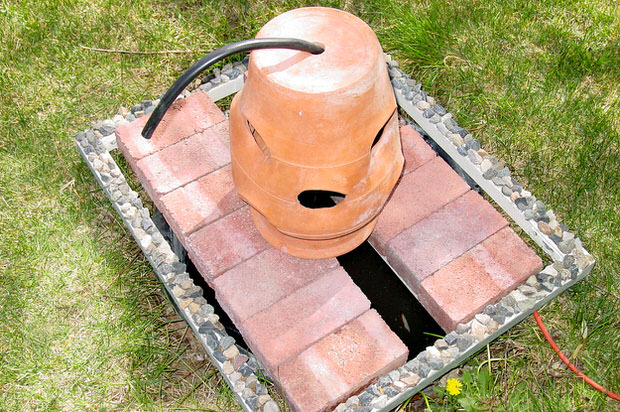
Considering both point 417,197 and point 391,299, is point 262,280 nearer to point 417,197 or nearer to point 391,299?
point 391,299

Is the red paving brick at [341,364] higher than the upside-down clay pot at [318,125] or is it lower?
lower

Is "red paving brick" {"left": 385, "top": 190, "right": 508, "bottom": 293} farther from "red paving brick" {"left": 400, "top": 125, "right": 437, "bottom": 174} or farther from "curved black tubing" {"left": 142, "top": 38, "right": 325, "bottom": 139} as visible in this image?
"curved black tubing" {"left": 142, "top": 38, "right": 325, "bottom": 139}

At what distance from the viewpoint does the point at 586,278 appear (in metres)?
3.16

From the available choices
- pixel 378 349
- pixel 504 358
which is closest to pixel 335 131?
pixel 378 349

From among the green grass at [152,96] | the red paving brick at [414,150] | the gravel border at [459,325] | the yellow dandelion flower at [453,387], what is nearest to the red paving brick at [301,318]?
the gravel border at [459,325]

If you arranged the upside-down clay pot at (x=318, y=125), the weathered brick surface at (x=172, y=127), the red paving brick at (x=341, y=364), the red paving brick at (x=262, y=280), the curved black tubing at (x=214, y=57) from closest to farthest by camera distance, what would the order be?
the curved black tubing at (x=214, y=57), the upside-down clay pot at (x=318, y=125), the red paving brick at (x=341, y=364), the red paving brick at (x=262, y=280), the weathered brick surface at (x=172, y=127)

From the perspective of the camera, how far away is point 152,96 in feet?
12.2

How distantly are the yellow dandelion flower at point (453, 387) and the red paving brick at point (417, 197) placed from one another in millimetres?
638

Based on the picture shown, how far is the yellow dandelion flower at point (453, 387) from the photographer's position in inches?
111

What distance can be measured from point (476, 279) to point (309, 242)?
2.42 ft

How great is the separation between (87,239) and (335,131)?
1.60m

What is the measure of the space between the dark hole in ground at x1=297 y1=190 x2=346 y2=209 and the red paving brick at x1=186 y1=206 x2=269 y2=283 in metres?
0.34

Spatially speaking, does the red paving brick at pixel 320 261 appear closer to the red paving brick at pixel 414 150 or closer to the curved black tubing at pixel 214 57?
the red paving brick at pixel 414 150

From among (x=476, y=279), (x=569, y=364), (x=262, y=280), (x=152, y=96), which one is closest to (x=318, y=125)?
(x=262, y=280)
